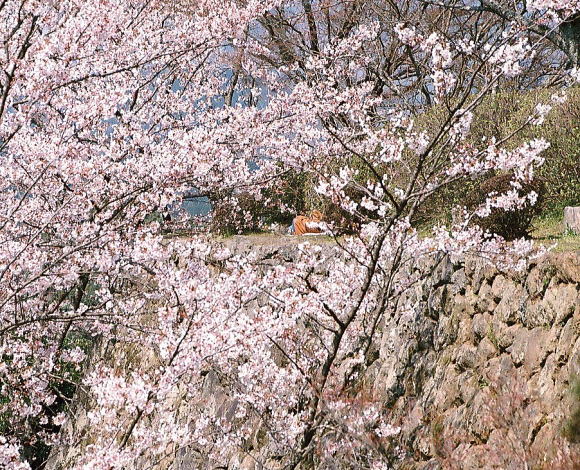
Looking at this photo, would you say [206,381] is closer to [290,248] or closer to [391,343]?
[290,248]

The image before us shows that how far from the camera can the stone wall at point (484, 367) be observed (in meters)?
4.21

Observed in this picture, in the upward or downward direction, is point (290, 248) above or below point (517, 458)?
above

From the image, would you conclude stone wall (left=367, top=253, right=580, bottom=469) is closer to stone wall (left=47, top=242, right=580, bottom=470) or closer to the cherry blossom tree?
stone wall (left=47, top=242, right=580, bottom=470)

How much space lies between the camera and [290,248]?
852 centimetres

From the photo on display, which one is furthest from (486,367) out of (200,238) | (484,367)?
(200,238)

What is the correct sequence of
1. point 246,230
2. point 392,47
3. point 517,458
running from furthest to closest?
point 392,47, point 246,230, point 517,458

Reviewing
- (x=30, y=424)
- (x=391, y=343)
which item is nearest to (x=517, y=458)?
(x=391, y=343)

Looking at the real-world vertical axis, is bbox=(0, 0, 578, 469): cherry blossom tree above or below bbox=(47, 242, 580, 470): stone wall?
above

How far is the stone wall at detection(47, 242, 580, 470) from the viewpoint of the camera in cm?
421

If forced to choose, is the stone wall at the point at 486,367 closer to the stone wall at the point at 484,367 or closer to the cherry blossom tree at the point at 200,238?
the stone wall at the point at 484,367

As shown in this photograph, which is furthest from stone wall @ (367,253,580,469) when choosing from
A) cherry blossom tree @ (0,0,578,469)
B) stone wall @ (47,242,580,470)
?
cherry blossom tree @ (0,0,578,469)

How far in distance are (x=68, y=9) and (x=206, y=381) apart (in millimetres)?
5634

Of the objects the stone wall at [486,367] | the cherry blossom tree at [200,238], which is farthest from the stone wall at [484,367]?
the cherry blossom tree at [200,238]

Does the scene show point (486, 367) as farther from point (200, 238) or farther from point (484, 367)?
point (200, 238)
